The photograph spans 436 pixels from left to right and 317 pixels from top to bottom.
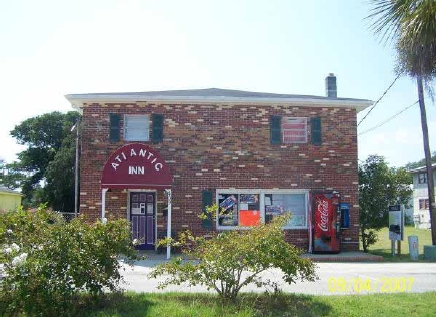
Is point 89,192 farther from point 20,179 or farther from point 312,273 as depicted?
point 20,179

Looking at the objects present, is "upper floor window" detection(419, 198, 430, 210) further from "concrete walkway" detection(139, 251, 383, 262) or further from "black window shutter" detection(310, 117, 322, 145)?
"concrete walkway" detection(139, 251, 383, 262)

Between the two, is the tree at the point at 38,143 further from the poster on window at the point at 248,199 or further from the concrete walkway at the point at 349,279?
the concrete walkway at the point at 349,279

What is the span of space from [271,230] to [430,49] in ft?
13.7

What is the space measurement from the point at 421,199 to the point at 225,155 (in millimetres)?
40070

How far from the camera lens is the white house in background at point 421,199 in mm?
49250

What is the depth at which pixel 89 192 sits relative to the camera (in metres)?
17.3

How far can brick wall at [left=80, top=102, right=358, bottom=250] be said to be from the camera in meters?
17.4

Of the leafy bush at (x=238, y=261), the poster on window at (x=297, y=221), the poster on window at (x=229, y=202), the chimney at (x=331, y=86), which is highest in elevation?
the chimney at (x=331, y=86)

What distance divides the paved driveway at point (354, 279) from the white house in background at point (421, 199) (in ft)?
119

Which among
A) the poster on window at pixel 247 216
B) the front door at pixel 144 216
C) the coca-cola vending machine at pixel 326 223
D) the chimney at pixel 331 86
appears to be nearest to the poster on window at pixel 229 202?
the poster on window at pixel 247 216

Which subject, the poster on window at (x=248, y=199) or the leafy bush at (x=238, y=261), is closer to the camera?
the leafy bush at (x=238, y=261)

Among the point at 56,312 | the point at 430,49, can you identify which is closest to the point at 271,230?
the point at 56,312

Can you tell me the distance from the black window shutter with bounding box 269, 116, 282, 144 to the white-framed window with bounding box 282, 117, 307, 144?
0.52ft

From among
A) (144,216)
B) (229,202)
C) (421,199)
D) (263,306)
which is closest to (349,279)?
(263,306)
